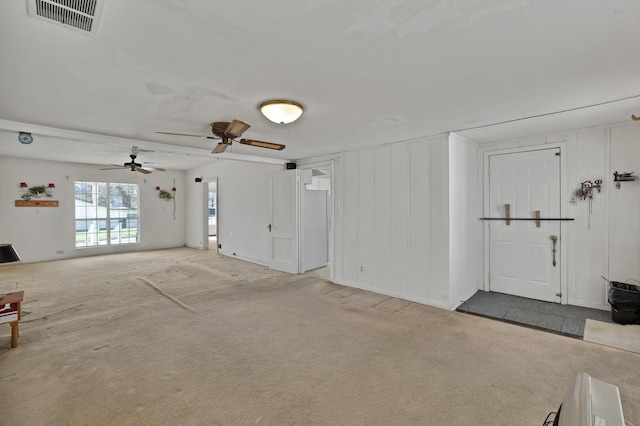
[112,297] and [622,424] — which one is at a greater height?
[622,424]

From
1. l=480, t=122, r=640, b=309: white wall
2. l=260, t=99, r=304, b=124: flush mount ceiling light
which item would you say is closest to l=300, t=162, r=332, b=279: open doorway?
l=260, t=99, r=304, b=124: flush mount ceiling light

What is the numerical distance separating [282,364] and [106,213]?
8495mm

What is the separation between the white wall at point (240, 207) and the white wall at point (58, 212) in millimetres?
1237

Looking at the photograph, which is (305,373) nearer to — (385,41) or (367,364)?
(367,364)

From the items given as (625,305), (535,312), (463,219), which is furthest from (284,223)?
(625,305)

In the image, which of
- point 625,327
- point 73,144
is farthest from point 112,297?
point 625,327

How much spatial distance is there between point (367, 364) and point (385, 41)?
102 inches

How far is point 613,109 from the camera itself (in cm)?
323

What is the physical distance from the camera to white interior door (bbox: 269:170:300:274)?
250 inches

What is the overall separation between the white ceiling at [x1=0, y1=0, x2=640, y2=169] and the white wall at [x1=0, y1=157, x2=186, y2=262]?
5.13 meters

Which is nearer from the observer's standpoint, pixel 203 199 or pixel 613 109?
pixel 613 109

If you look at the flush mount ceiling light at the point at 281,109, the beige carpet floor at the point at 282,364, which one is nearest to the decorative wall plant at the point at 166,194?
the beige carpet floor at the point at 282,364

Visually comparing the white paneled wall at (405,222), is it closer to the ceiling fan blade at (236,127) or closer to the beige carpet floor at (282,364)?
the beige carpet floor at (282,364)

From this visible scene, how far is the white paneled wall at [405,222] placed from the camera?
4219mm
